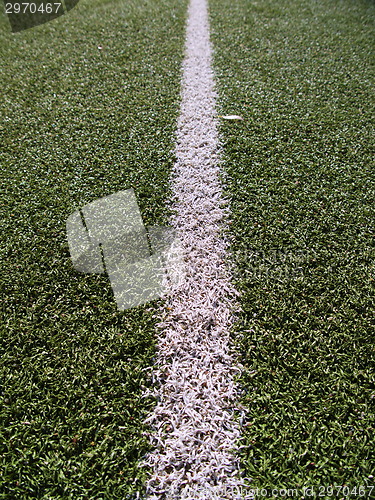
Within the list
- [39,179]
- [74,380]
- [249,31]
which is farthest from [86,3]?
[74,380]

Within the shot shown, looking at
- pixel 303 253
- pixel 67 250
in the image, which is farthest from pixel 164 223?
pixel 303 253

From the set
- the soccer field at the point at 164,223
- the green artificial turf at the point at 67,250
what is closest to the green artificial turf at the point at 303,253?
the soccer field at the point at 164,223

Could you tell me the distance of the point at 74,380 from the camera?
145 cm

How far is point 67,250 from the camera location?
194 cm

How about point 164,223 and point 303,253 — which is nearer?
point 303,253

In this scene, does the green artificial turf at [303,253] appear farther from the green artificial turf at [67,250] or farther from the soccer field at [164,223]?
the green artificial turf at [67,250]

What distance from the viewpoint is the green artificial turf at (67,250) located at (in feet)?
4.21

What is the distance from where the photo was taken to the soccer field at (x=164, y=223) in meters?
1.29

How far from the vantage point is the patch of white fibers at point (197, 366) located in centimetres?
124

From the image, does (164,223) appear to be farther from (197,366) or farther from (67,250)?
(197,366)

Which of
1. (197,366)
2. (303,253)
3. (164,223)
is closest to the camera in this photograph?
(197,366)

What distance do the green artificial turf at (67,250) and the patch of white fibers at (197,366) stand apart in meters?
0.08

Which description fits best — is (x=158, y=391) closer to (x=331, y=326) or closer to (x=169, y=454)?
(x=169, y=454)

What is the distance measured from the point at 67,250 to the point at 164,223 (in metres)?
0.56
